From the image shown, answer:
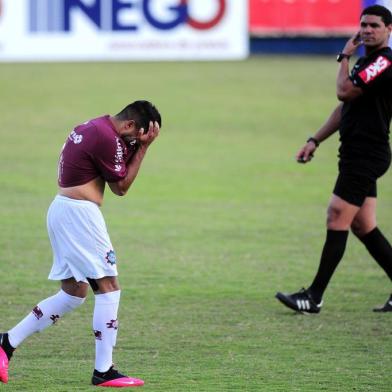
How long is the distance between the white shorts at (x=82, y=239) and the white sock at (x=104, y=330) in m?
0.16

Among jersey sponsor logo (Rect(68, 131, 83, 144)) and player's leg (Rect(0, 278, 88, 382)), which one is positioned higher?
jersey sponsor logo (Rect(68, 131, 83, 144))

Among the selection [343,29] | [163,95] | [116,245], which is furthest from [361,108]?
[343,29]

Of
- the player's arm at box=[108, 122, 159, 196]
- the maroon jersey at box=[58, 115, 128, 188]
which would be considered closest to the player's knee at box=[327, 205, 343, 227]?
the player's arm at box=[108, 122, 159, 196]

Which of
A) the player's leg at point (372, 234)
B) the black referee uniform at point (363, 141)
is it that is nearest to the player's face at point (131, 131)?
the black referee uniform at point (363, 141)

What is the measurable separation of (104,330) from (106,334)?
0.03 meters

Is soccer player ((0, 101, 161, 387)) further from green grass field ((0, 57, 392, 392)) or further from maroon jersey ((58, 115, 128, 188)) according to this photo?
green grass field ((0, 57, 392, 392))

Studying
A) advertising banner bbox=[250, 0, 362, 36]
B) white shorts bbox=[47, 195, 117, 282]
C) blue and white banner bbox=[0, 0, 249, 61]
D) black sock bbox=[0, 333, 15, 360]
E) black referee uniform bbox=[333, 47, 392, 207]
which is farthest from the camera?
advertising banner bbox=[250, 0, 362, 36]

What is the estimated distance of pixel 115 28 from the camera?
28047 millimetres

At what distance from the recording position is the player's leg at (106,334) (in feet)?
21.4

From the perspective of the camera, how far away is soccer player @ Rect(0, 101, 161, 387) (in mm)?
6488

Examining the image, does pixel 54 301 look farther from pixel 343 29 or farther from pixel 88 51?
pixel 343 29

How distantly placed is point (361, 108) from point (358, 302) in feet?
5.71

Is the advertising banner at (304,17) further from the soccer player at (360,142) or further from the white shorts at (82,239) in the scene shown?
the white shorts at (82,239)

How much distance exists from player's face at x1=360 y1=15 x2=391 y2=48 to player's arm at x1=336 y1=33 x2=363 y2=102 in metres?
0.09
